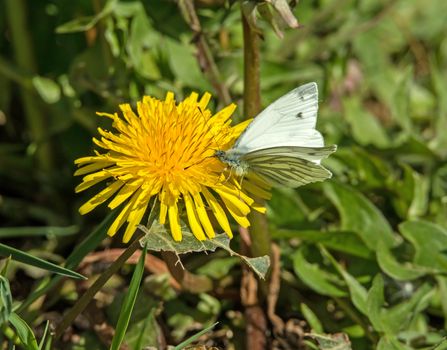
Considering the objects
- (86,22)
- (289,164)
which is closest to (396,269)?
(289,164)

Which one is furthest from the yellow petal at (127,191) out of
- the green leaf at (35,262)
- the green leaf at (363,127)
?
the green leaf at (363,127)

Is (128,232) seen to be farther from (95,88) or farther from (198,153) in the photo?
(95,88)

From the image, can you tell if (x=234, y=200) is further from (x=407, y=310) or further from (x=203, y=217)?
(x=407, y=310)

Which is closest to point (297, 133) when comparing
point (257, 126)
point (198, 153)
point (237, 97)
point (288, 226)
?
point (257, 126)

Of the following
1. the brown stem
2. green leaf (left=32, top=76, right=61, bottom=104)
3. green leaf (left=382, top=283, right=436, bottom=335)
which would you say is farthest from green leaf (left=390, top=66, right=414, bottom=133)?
green leaf (left=32, top=76, right=61, bottom=104)

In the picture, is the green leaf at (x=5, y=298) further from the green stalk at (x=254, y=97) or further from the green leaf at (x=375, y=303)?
the green leaf at (x=375, y=303)

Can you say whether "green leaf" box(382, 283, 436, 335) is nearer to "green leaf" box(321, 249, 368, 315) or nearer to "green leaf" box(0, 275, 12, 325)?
"green leaf" box(321, 249, 368, 315)
